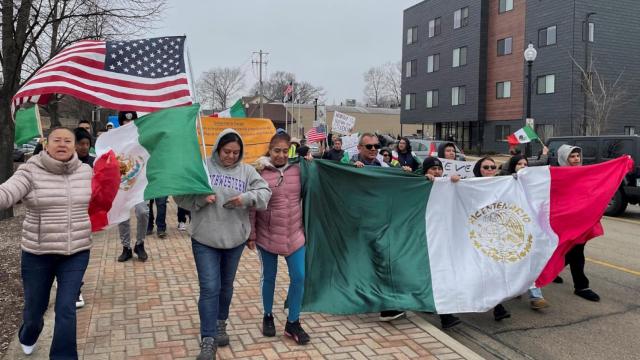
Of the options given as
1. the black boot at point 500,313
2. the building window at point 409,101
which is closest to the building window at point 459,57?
the building window at point 409,101

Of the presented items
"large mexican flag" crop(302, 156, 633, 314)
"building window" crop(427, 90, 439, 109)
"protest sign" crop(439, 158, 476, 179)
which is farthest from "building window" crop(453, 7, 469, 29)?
"large mexican flag" crop(302, 156, 633, 314)

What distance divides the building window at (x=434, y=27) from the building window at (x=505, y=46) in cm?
631

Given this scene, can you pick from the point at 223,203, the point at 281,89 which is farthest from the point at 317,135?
the point at 281,89

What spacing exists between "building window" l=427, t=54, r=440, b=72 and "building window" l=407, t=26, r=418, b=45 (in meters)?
2.63

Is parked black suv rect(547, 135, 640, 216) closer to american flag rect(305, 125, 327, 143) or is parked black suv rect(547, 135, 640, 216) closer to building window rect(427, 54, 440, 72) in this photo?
american flag rect(305, 125, 327, 143)

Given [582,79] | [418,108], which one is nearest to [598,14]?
[582,79]

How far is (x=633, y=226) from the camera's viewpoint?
12.0 meters

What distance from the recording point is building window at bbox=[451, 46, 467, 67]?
43.4 meters

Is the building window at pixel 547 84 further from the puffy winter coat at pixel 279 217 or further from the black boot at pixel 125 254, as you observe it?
the puffy winter coat at pixel 279 217

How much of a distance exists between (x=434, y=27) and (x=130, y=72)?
4451 cm

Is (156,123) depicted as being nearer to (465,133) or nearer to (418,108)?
(465,133)

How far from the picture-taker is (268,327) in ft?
15.7

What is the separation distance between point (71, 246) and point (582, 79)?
35.8 meters

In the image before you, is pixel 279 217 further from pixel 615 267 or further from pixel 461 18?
pixel 461 18
